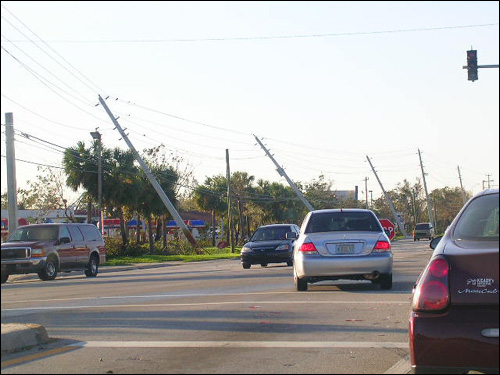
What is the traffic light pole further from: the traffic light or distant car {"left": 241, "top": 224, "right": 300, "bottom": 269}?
distant car {"left": 241, "top": 224, "right": 300, "bottom": 269}

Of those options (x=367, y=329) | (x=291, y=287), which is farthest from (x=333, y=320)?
(x=291, y=287)

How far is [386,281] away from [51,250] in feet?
41.3

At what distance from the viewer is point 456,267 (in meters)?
5.70

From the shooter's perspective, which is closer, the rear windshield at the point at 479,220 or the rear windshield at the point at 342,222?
the rear windshield at the point at 479,220

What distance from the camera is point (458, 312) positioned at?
560 centimetres

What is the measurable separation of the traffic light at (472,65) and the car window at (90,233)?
13.8 m

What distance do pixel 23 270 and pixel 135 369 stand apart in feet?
55.3

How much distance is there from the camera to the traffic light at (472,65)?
79.5 feet

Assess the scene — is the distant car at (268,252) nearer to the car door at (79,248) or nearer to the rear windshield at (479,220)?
the car door at (79,248)

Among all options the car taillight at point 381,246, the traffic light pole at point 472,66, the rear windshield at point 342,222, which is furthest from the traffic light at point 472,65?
the car taillight at point 381,246

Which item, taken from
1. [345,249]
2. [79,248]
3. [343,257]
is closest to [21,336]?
[343,257]

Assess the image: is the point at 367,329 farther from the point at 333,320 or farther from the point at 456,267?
the point at 456,267

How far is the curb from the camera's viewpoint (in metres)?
8.37

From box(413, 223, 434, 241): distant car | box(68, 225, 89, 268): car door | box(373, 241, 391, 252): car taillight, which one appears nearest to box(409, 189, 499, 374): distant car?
box(373, 241, 391, 252): car taillight
